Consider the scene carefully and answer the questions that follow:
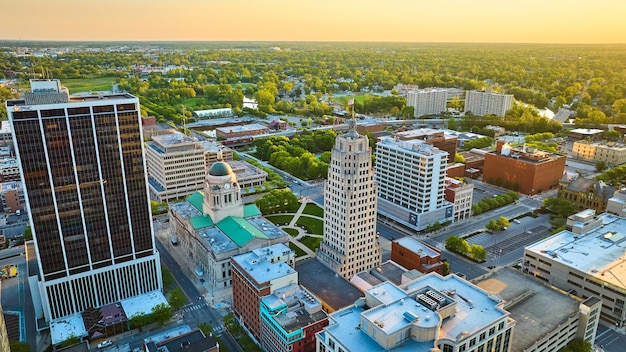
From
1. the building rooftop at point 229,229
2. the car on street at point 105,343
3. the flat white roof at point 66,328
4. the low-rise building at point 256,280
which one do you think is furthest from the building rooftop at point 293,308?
the flat white roof at point 66,328

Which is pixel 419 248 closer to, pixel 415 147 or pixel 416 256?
pixel 416 256

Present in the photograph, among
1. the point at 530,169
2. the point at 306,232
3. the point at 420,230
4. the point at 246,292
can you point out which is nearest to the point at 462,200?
the point at 420,230

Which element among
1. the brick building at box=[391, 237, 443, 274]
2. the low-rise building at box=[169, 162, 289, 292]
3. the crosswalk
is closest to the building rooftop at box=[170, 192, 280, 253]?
the low-rise building at box=[169, 162, 289, 292]

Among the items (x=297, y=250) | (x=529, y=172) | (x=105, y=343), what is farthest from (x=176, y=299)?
(x=529, y=172)

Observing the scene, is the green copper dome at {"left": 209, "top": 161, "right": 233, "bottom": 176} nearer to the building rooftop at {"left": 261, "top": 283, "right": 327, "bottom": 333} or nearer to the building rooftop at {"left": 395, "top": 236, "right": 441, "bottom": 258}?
the building rooftop at {"left": 261, "top": 283, "right": 327, "bottom": 333}

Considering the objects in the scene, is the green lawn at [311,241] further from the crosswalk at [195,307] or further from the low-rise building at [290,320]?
the low-rise building at [290,320]
